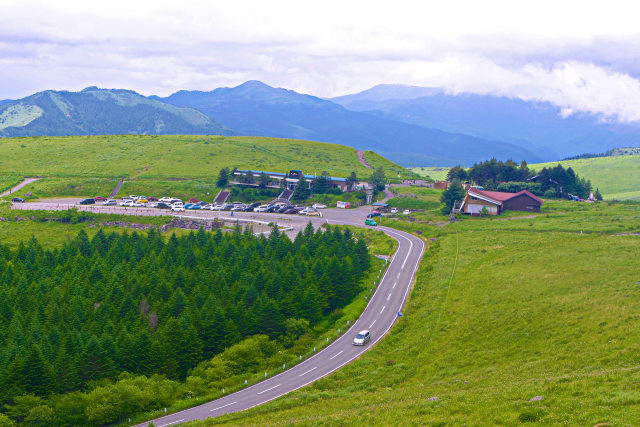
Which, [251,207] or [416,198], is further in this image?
[416,198]

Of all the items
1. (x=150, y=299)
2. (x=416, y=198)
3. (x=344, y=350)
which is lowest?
(x=344, y=350)

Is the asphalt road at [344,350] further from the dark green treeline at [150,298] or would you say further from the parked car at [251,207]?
the parked car at [251,207]

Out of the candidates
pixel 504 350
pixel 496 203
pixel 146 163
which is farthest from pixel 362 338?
pixel 146 163

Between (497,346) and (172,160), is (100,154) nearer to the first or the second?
(172,160)

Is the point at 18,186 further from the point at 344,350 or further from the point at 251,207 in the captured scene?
the point at 344,350

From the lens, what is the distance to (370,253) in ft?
284

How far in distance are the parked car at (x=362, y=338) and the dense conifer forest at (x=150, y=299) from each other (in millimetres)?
8374

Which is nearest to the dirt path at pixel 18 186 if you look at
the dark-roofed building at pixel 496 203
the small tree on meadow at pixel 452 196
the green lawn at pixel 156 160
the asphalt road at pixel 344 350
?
the green lawn at pixel 156 160

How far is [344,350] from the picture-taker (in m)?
51.8

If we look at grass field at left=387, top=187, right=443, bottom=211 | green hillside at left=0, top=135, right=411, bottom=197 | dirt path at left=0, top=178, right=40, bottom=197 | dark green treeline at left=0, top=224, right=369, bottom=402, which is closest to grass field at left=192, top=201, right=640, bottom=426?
dark green treeline at left=0, top=224, right=369, bottom=402

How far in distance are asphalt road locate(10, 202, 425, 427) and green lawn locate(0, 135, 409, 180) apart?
81.3 metres

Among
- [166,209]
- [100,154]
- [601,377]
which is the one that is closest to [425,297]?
[601,377]

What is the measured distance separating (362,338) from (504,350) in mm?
13852

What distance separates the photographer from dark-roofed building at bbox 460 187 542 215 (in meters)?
108
